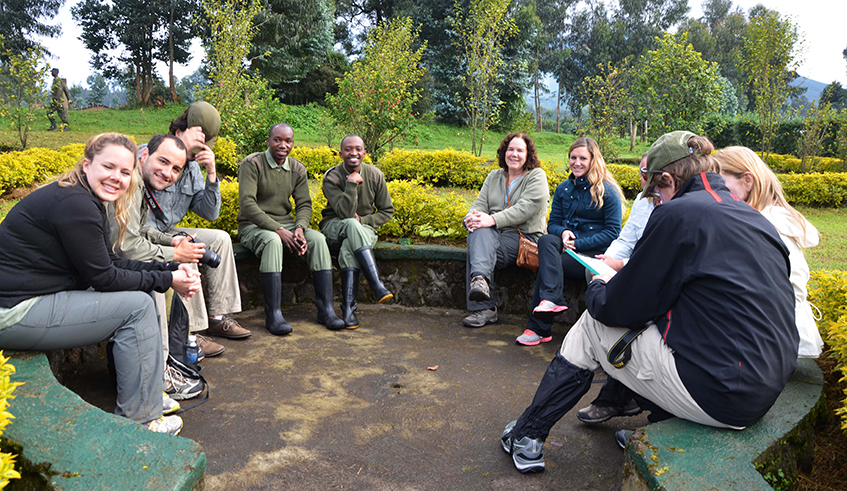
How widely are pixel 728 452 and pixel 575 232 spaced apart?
9.48 ft

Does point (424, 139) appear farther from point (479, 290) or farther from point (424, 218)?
point (479, 290)

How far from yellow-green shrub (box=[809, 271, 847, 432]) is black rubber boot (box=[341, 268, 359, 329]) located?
10.9 ft

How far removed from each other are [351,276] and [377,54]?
34.9 feet

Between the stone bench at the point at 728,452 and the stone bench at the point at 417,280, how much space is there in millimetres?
A: 2836

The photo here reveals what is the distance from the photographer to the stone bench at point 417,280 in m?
5.22

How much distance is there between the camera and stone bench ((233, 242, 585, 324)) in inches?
206

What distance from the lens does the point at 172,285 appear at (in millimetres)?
3230

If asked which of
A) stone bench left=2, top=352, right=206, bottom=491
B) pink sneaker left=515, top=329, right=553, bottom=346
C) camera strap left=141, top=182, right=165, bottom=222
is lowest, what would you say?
pink sneaker left=515, top=329, right=553, bottom=346

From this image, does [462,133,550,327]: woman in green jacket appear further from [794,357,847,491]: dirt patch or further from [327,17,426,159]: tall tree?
[327,17,426,159]: tall tree

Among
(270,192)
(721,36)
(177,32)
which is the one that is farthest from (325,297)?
(721,36)

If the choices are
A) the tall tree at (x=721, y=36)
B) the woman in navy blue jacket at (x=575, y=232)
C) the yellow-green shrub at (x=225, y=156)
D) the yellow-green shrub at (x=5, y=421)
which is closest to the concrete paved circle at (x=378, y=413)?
the woman in navy blue jacket at (x=575, y=232)

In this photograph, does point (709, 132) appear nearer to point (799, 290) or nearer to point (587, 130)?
point (587, 130)

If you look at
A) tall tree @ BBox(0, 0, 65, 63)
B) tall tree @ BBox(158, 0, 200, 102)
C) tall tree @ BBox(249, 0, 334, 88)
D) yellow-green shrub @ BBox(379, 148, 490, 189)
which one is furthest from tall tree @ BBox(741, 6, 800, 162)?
tall tree @ BBox(0, 0, 65, 63)

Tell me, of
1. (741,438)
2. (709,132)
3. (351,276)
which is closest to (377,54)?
(351,276)
